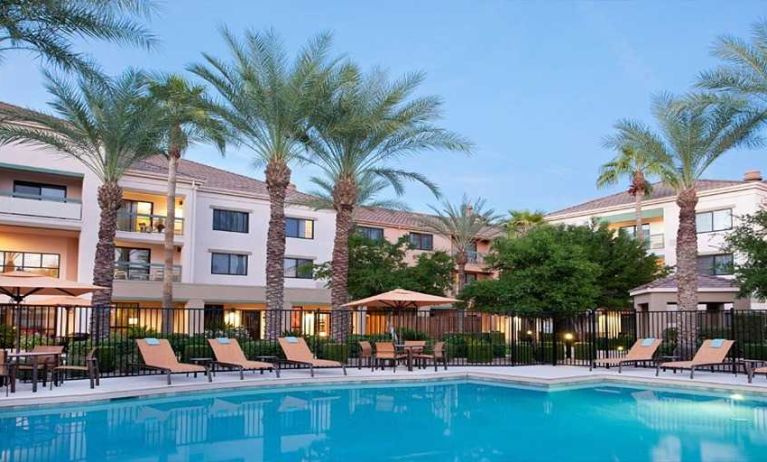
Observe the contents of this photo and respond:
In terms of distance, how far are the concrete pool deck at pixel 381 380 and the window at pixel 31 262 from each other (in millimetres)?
16271

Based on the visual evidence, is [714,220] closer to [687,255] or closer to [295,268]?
[687,255]

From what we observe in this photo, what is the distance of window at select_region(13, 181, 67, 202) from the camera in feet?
97.3

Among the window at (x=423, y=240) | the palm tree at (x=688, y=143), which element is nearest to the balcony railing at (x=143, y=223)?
the window at (x=423, y=240)

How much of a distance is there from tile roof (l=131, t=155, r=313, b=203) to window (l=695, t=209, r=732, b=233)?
22176 mm

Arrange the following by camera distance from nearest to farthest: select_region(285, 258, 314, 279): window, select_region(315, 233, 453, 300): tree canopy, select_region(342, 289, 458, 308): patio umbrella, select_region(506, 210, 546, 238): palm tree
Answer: select_region(342, 289, 458, 308): patio umbrella, select_region(315, 233, 453, 300): tree canopy, select_region(285, 258, 314, 279): window, select_region(506, 210, 546, 238): palm tree

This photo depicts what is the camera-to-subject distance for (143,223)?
111 ft

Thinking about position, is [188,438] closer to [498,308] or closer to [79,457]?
[79,457]

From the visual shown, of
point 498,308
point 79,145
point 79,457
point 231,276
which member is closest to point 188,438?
point 79,457

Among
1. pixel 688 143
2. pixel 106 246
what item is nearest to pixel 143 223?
pixel 106 246

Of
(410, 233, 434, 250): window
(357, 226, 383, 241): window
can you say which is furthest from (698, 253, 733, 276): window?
(357, 226, 383, 241): window

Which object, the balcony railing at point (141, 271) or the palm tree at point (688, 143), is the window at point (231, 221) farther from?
the palm tree at point (688, 143)

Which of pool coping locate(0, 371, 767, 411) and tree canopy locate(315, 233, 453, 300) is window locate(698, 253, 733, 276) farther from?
pool coping locate(0, 371, 767, 411)

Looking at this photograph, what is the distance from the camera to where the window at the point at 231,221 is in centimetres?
3653

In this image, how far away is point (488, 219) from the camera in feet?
139
